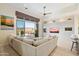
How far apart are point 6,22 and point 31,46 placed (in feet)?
2.86

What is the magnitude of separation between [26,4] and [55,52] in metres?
1.41

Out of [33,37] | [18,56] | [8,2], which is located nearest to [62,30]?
[33,37]

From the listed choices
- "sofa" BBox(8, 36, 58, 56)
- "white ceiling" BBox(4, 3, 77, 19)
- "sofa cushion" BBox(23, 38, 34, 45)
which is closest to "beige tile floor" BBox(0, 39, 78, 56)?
"sofa" BBox(8, 36, 58, 56)

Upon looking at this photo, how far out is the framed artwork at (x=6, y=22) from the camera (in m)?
2.54

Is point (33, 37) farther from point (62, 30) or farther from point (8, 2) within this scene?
point (8, 2)

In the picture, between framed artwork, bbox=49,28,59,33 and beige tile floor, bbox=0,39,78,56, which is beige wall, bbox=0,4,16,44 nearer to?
beige tile floor, bbox=0,39,78,56

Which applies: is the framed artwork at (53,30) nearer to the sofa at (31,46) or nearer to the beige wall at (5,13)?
the sofa at (31,46)

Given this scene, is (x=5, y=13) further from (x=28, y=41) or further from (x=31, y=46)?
(x=31, y=46)

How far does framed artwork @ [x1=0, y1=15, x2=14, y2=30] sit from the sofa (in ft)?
0.92

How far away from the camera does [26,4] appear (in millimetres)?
2572

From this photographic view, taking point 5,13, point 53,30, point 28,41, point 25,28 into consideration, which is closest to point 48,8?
point 53,30

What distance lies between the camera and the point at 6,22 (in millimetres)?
2592

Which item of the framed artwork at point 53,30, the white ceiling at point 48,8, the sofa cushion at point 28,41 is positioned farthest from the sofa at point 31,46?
the white ceiling at point 48,8

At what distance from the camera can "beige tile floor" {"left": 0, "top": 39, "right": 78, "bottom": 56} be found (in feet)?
8.33
